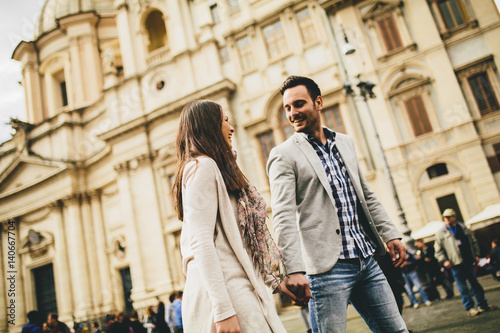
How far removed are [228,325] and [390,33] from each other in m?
16.3

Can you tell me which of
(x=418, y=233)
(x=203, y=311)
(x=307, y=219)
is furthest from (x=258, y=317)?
(x=418, y=233)

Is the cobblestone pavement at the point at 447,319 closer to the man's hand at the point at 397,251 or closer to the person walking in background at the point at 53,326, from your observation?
the man's hand at the point at 397,251

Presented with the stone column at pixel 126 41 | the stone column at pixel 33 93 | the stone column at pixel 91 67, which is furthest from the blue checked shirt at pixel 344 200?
the stone column at pixel 33 93

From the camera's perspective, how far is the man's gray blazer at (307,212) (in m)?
2.28

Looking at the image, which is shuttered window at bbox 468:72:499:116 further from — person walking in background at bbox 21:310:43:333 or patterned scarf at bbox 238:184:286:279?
person walking in background at bbox 21:310:43:333

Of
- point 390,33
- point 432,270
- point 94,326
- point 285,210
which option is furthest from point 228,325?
point 94,326

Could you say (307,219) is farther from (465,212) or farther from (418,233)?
(465,212)

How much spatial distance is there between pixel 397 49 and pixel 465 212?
6.99 meters

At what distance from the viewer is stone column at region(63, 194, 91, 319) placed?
20359mm

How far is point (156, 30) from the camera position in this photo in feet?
74.6

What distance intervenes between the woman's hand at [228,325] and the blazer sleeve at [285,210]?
19.1 inches

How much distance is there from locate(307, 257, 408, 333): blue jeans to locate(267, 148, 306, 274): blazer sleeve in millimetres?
320

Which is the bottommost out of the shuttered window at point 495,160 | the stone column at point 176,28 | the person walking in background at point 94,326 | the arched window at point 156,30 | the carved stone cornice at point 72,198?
the person walking in background at point 94,326

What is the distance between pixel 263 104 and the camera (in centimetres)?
1714
